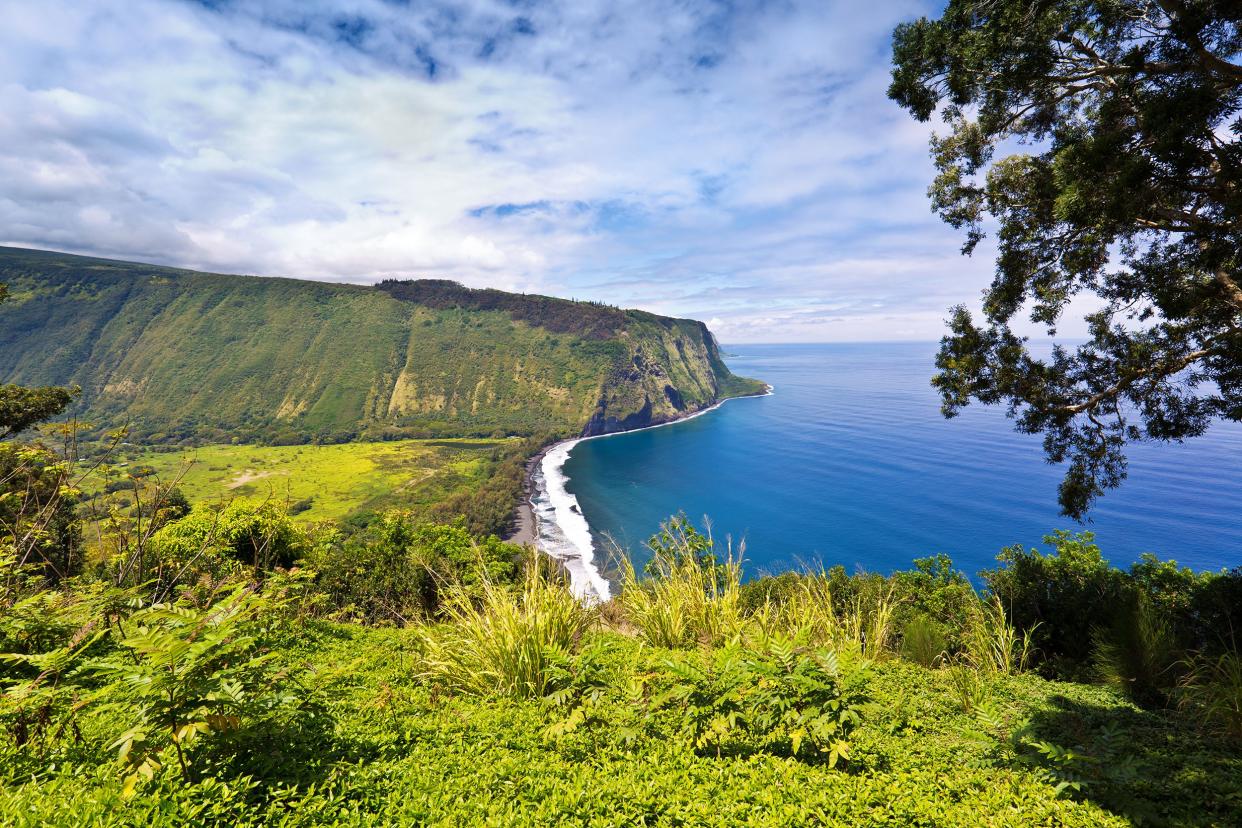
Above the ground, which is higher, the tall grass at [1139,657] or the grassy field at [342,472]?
the tall grass at [1139,657]

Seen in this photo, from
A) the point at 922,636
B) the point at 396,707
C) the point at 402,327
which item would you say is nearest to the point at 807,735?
the point at 396,707

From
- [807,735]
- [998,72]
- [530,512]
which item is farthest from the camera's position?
[530,512]

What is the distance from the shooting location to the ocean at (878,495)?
46.7m

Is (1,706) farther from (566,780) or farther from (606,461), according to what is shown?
(606,461)

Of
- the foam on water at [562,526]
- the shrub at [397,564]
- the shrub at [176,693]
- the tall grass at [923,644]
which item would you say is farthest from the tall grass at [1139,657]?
the foam on water at [562,526]

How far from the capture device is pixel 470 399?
6329 inches

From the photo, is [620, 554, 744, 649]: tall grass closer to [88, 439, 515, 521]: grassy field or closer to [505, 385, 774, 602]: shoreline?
[505, 385, 774, 602]: shoreline

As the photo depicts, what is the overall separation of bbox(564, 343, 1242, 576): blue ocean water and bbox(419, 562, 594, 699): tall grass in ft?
59.3

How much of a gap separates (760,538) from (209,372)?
18742 cm

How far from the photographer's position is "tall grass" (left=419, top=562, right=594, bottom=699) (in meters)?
3.91

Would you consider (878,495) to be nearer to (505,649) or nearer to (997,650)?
(997,650)

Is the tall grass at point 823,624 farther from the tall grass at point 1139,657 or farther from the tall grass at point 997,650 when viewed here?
the tall grass at point 1139,657

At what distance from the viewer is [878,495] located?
6316 cm

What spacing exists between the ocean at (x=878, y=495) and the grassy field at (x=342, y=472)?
59.1 feet
